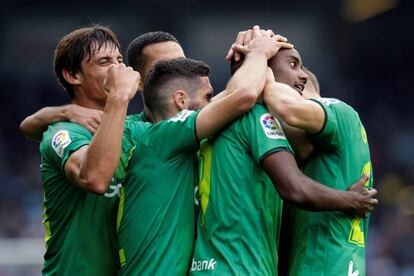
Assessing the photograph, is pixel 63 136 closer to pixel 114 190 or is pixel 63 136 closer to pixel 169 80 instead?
pixel 114 190

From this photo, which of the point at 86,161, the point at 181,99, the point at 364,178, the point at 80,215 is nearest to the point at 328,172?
the point at 364,178

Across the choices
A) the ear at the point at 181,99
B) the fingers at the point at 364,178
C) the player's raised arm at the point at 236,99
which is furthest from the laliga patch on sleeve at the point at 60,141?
the fingers at the point at 364,178

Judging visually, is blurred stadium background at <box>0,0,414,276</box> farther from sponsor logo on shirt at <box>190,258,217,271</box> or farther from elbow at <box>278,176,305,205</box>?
elbow at <box>278,176,305,205</box>

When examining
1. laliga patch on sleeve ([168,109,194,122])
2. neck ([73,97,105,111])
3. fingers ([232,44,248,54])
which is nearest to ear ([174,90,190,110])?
laliga patch on sleeve ([168,109,194,122])

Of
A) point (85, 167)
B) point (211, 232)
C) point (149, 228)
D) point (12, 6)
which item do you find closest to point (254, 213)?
point (211, 232)

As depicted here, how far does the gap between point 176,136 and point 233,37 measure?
1414cm

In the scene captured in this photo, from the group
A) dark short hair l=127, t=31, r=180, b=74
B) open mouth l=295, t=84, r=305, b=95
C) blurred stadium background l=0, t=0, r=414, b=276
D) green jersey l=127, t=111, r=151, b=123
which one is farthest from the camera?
blurred stadium background l=0, t=0, r=414, b=276

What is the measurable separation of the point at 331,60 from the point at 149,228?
50.5ft

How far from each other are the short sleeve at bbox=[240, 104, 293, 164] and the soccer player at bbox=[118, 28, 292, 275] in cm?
8

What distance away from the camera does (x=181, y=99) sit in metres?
5.76

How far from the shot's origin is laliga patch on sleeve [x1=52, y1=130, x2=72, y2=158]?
5.72 meters

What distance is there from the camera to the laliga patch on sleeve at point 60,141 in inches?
225

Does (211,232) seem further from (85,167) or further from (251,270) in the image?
(85,167)

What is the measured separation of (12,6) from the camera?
19.4 m
